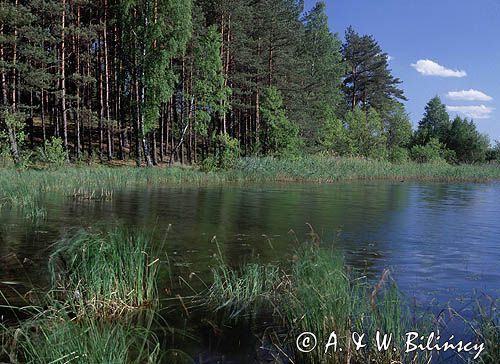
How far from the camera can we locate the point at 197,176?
1117 inches

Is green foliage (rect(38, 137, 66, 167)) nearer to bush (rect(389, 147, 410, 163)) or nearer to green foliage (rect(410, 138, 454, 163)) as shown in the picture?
bush (rect(389, 147, 410, 163))

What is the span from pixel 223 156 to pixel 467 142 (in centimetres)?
4417

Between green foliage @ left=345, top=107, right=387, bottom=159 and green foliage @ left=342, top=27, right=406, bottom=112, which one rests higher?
green foliage @ left=342, top=27, right=406, bottom=112

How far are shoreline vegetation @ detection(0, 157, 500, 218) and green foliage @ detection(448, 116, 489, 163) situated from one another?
18187mm

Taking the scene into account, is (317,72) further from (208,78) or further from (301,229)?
(301,229)

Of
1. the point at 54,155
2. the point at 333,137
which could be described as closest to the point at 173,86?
the point at 54,155

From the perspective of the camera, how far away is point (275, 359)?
4.75 meters

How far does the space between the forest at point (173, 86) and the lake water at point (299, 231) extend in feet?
34.3

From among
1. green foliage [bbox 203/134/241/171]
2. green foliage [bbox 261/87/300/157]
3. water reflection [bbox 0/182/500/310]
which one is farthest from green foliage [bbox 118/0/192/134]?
water reflection [bbox 0/182/500/310]

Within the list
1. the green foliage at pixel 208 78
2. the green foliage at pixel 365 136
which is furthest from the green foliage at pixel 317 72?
the green foliage at pixel 208 78

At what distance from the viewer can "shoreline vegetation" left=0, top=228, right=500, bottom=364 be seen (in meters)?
4.16

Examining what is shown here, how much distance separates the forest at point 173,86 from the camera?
2891cm

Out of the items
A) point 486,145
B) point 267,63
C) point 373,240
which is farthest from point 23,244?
point 486,145

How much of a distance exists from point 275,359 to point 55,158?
77.4 feet
